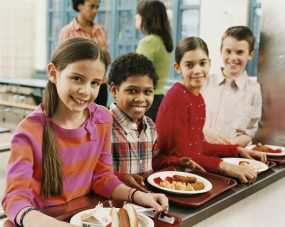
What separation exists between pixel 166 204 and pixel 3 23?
3.87 m

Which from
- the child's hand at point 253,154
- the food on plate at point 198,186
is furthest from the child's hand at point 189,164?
the child's hand at point 253,154

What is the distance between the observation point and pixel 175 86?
5.71 feet

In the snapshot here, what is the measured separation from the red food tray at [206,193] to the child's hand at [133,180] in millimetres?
32

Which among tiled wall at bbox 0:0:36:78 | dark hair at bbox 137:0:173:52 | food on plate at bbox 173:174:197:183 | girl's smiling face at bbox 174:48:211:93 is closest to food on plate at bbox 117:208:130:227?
food on plate at bbox 173:174:197:183

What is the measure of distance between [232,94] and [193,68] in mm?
509

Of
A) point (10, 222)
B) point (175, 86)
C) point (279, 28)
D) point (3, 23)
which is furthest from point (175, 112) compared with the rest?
point (3, 23)

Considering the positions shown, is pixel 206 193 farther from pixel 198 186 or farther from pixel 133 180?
pixel 133 180

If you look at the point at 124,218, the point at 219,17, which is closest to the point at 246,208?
the point at 124,218

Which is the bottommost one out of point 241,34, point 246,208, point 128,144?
point 246,208

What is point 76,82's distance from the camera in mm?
1171

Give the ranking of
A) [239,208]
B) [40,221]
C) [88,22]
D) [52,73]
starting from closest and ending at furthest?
1. [40,221]
2. [52,73]
3. [239,208]
4. [88,22]

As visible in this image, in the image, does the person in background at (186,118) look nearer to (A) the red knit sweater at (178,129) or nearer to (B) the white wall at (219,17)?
(A) the red knit sweater at (178,129)

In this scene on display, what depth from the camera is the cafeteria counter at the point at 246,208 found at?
50.4 inches

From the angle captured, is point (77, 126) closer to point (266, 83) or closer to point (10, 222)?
point (10, 222)
